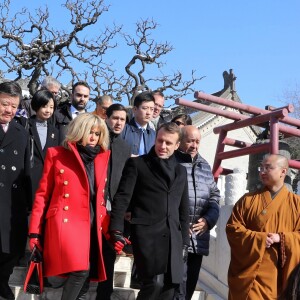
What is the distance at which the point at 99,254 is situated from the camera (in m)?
4.25

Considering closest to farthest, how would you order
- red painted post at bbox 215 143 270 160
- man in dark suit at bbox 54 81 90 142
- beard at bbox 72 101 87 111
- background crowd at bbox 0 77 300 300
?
background crowd at bbox 0 77 300 300 < man in dark suit at bbox 54 81 90 142 < beard at bbox 72 101 87 111 < red painted post at bbox 215 143 270 160

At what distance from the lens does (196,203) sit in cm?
493

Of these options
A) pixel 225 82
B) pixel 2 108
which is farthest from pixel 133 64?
pixel 2 108

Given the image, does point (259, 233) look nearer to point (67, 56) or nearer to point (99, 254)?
point (99, 254)

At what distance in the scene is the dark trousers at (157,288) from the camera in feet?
14.1

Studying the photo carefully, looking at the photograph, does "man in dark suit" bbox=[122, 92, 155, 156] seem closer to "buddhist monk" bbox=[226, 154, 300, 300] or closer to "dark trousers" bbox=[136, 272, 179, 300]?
"buddhist monk" bbox=[226, 154, 300, 300]

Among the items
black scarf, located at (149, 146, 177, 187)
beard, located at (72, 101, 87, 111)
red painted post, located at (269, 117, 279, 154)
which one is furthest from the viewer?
red painted post, located at (269, 117, 279, 154)

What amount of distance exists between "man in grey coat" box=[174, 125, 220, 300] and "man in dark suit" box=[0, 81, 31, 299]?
1235mm

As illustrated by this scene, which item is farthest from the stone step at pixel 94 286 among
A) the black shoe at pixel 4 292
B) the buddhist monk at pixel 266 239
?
the buddhist monk at pixel 266 239

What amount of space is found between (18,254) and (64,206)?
2.28ft

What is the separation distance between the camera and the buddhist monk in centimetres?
457

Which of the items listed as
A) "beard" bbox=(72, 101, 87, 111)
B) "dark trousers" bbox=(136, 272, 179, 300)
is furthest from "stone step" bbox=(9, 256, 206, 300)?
"beard" bbox=(72, 101, 87, 111)

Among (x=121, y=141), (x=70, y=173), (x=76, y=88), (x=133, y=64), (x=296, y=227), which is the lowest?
(x=296, y=227)

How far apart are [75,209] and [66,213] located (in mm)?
66
